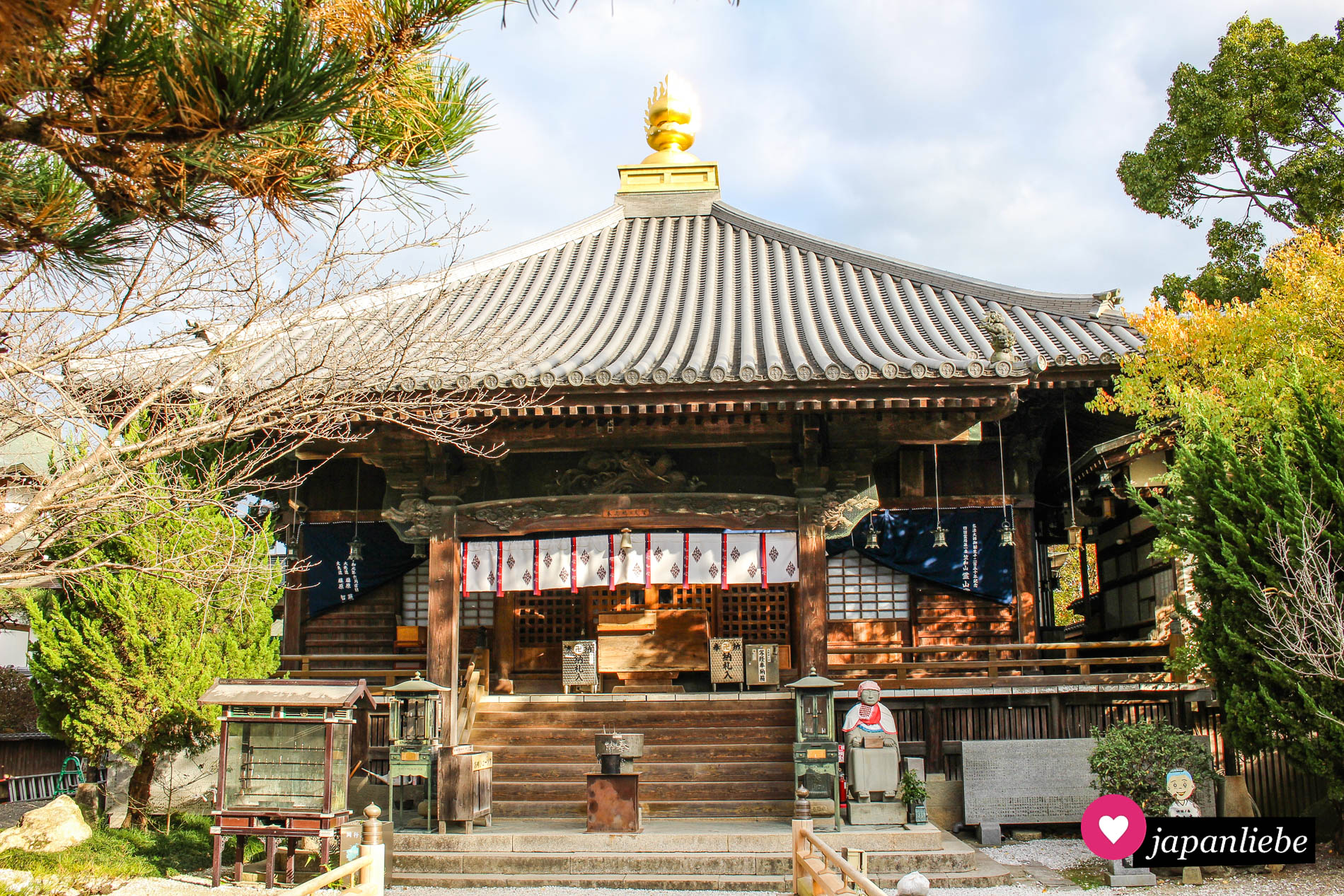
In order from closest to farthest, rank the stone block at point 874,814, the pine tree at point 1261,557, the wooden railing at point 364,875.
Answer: the wooden railing at point 364,875, the pine tree at point 1261,557, the stone block at point 874,814

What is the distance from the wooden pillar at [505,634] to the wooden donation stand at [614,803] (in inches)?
222

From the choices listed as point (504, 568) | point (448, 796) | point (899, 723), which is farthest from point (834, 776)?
point (504, 568)

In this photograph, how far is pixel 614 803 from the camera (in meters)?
10.2

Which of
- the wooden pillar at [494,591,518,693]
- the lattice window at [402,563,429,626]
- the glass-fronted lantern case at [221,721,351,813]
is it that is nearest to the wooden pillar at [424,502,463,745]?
the glass-fronted lantern case at [221,721,351,813]

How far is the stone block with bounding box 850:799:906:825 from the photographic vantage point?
10.2m

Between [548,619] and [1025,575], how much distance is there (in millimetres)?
7002

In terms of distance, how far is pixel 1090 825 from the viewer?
908cm

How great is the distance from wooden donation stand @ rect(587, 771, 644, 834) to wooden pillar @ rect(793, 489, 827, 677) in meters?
2.57

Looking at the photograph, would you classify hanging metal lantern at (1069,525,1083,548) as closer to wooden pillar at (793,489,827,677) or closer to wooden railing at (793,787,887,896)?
wooden pillar at (793,489,827,677)

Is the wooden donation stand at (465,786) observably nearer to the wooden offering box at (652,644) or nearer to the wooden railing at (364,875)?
the wooden railing at (364,875)

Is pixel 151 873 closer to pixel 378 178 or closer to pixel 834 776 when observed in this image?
pixel 834 776

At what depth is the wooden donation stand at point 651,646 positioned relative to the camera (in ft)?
48.9

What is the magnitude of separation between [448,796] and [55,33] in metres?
8.76

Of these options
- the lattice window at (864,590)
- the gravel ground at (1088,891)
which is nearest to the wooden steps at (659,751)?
the gravel ground at (1088,891)
